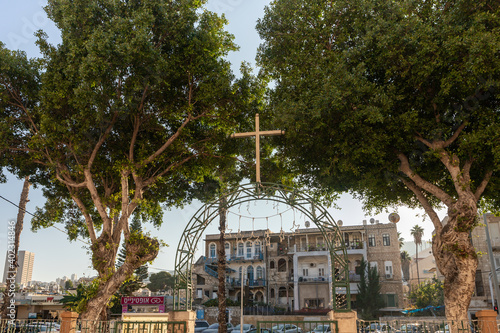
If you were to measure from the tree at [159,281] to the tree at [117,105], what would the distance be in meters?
48.1

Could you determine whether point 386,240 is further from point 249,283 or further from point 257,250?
point 249,283

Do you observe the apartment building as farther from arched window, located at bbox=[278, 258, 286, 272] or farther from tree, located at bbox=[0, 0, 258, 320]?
tree, located at bbox=[0, 0, 258, 320]

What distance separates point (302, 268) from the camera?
149 ft

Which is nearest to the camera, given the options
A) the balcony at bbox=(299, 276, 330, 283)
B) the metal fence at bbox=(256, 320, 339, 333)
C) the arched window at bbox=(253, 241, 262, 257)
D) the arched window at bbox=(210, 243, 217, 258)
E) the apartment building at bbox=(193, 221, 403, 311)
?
the metal fence at bbox=(256, 320, 339, 333)

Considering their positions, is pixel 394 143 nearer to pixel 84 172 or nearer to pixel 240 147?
pixel 240 147

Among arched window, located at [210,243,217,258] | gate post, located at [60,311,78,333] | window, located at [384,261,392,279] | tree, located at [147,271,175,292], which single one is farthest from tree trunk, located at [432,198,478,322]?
tree, located at [147,271,175,292]

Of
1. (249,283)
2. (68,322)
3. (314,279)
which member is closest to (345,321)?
(68,322)

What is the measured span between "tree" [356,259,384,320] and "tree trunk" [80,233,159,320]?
30923mm

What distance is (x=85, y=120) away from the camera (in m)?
14.4

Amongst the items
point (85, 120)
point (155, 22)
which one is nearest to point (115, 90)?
point (85, 120)

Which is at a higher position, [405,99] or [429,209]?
[405,99]

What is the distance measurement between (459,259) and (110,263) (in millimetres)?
11739

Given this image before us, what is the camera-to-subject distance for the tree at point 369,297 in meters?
39.1

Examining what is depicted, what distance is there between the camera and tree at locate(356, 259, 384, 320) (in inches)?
1538
